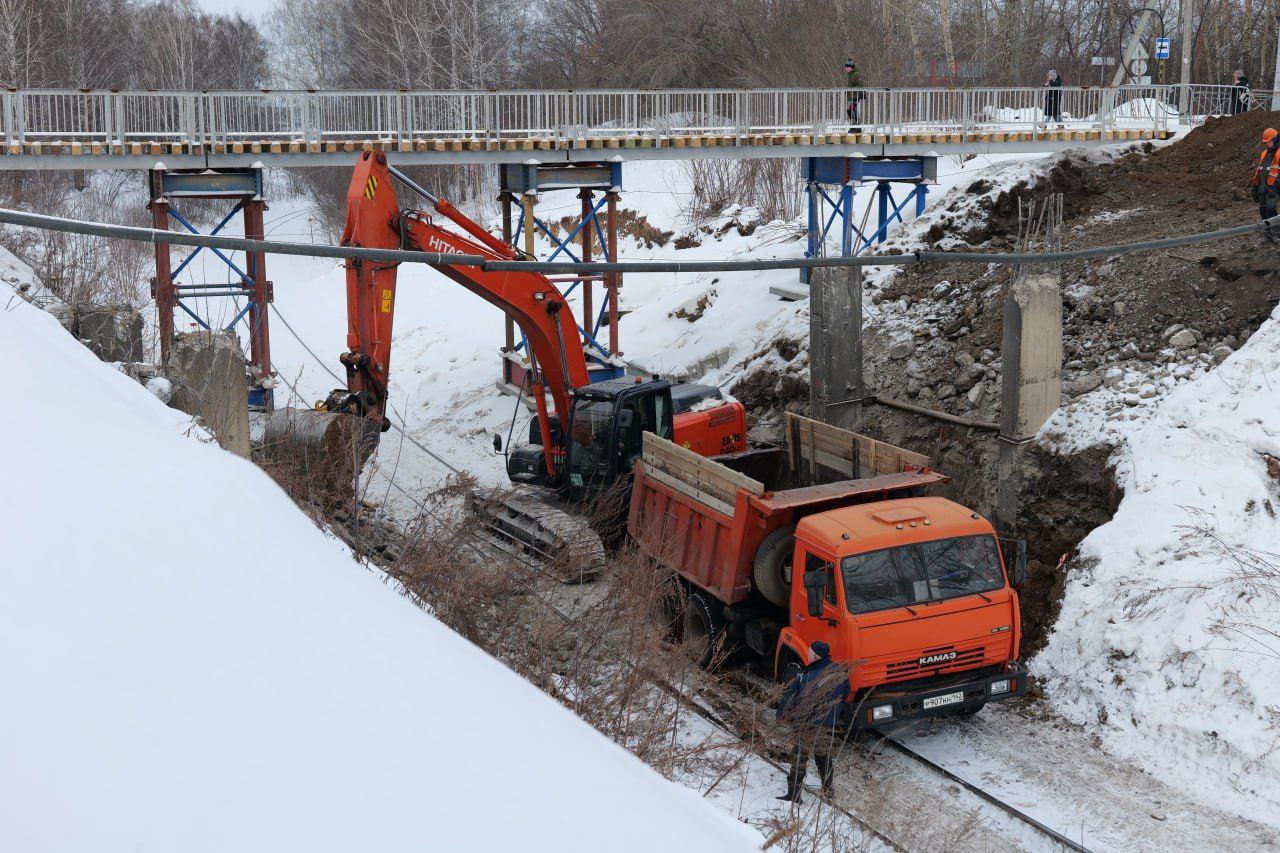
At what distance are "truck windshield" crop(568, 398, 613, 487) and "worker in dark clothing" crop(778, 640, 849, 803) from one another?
623cm

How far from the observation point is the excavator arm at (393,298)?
15.8m

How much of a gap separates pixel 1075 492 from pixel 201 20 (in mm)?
66544

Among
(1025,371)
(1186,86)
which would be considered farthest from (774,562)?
(1186,86)

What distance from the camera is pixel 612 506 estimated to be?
16047mm

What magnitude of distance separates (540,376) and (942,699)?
30.4 ft

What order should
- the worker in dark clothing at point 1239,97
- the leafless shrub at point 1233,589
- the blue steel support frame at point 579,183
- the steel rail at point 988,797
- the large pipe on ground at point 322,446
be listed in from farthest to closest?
the worker in dark clothing at point 1239,97
the blue steel support frame at point 579,183
the large pipe on ground at point 322,446
the leafless shrub at point 1233,589
the steel rail at point 988,797

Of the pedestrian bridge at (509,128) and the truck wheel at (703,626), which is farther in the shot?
the pedestrian bridge at (509,128)

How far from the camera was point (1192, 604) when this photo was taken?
12234mm

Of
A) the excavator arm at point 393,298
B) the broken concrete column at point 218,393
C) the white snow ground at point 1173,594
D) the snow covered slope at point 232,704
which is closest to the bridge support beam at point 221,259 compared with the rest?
the white snow ground at point 1173,594

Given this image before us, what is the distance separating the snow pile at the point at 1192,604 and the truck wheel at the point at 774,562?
3.00m

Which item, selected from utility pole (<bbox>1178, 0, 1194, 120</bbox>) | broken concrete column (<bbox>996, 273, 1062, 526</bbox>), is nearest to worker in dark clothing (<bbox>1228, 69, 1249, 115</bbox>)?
utility pole (<bbox>1178, 0, 1194, 120</bbox>)

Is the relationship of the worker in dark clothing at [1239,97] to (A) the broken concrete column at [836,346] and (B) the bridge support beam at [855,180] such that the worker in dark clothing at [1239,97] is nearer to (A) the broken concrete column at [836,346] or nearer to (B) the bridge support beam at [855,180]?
(B) the bridge support beam at [855,180]

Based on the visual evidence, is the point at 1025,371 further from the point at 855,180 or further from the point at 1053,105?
the point at 1053,105

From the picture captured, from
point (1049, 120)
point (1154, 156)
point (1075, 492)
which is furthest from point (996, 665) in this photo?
point (1049, 120)
